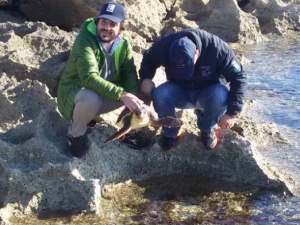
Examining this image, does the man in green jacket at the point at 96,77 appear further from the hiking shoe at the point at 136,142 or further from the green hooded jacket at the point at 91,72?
the hiking shoe at the point at 136,142

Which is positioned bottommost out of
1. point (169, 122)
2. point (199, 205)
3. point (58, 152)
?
point (199, 205)

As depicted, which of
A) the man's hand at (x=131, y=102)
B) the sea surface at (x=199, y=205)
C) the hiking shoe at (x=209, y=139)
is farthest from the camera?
the hiking shoe at (x=209, y=139)

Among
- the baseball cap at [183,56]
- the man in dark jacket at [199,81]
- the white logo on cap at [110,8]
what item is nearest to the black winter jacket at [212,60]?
the man in dark jacket at [199,81]

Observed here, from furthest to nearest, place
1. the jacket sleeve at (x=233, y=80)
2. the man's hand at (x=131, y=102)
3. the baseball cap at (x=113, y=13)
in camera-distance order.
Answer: the jacket sleeve at (x=233, y=80) → the baseball cap at (x=113, y=13) → the man's hand at (x=131, y=102)

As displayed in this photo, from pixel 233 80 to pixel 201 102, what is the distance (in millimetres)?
364

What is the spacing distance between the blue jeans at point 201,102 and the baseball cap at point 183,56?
0.29 meters

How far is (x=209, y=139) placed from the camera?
207 inches

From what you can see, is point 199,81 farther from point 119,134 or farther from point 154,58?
point 119,134

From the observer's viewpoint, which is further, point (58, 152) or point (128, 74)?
point (128, 74)

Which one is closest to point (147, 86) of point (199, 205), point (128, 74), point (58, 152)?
point (128, 74)

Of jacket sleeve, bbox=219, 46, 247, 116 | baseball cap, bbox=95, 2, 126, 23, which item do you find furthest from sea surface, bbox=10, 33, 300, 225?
baseball cap, bbox=95, 2, 126, 23

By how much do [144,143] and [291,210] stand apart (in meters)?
1.30

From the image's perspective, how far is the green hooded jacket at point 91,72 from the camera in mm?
4875

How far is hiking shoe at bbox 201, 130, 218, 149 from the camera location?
→ 5258 mm
